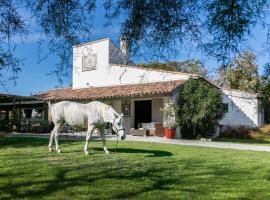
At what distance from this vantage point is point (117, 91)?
30297 mm

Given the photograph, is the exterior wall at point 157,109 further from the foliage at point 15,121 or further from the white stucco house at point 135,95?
the foliage at point 15,121

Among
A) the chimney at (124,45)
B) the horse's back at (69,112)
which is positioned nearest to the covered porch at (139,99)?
the horse's back at (69,112)

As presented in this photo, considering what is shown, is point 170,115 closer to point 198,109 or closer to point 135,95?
point 198,109

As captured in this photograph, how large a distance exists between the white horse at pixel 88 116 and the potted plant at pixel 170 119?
37.4ft

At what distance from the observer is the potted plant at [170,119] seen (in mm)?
26203

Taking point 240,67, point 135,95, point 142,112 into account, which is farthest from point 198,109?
point 240,67

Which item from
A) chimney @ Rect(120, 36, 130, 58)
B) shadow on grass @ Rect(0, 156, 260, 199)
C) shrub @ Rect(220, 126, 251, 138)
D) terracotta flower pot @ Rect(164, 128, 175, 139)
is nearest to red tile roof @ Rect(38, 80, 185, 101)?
terracotta flower pot @ Rect(164, 128, 175, 139)

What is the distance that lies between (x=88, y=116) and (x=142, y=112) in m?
16.4

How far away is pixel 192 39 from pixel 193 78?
23.9 meters

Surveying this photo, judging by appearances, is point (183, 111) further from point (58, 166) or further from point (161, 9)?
point (161, 9)

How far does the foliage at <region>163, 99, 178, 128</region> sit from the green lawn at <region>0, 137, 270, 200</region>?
40.4 ft

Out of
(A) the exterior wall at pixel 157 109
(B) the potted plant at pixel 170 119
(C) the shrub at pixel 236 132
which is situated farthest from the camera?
(C) the shrub at pixel 236 132

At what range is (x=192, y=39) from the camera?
14.1 feet

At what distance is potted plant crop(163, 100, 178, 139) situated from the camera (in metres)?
26.2
